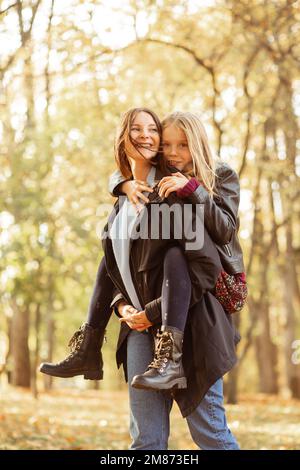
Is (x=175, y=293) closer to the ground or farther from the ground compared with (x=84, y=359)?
farther from the ground

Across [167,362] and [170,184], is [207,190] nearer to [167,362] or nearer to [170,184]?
[170,184]

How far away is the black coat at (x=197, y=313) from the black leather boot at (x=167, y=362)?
15 cm

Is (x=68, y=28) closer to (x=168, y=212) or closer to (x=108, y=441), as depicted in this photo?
(x=108, y=441)

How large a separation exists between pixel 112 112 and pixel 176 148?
1047cm

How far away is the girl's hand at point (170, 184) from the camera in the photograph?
138 inches

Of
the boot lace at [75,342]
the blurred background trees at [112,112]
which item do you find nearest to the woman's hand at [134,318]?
the boot lace at [75,342]

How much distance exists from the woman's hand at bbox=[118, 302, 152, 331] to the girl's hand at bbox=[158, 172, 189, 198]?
60 cm

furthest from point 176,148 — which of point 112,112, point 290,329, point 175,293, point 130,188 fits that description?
point 290,329

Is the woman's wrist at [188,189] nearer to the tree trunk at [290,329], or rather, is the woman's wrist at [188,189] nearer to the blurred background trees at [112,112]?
the blurred background trees at [112,112]

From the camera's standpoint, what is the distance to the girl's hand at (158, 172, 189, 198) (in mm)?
3506

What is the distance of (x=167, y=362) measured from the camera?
3.41 metres

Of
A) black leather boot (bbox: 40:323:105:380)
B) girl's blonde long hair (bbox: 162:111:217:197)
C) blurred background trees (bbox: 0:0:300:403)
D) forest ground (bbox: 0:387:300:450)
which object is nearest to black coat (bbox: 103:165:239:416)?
girl's blonde long hair (bbox: 162:111:217:197)

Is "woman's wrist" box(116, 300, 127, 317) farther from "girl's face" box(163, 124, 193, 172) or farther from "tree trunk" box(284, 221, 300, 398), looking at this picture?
"tree trunk" box(284, 221, 300, 398)

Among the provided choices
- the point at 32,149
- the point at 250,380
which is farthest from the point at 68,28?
the point at 250,380
